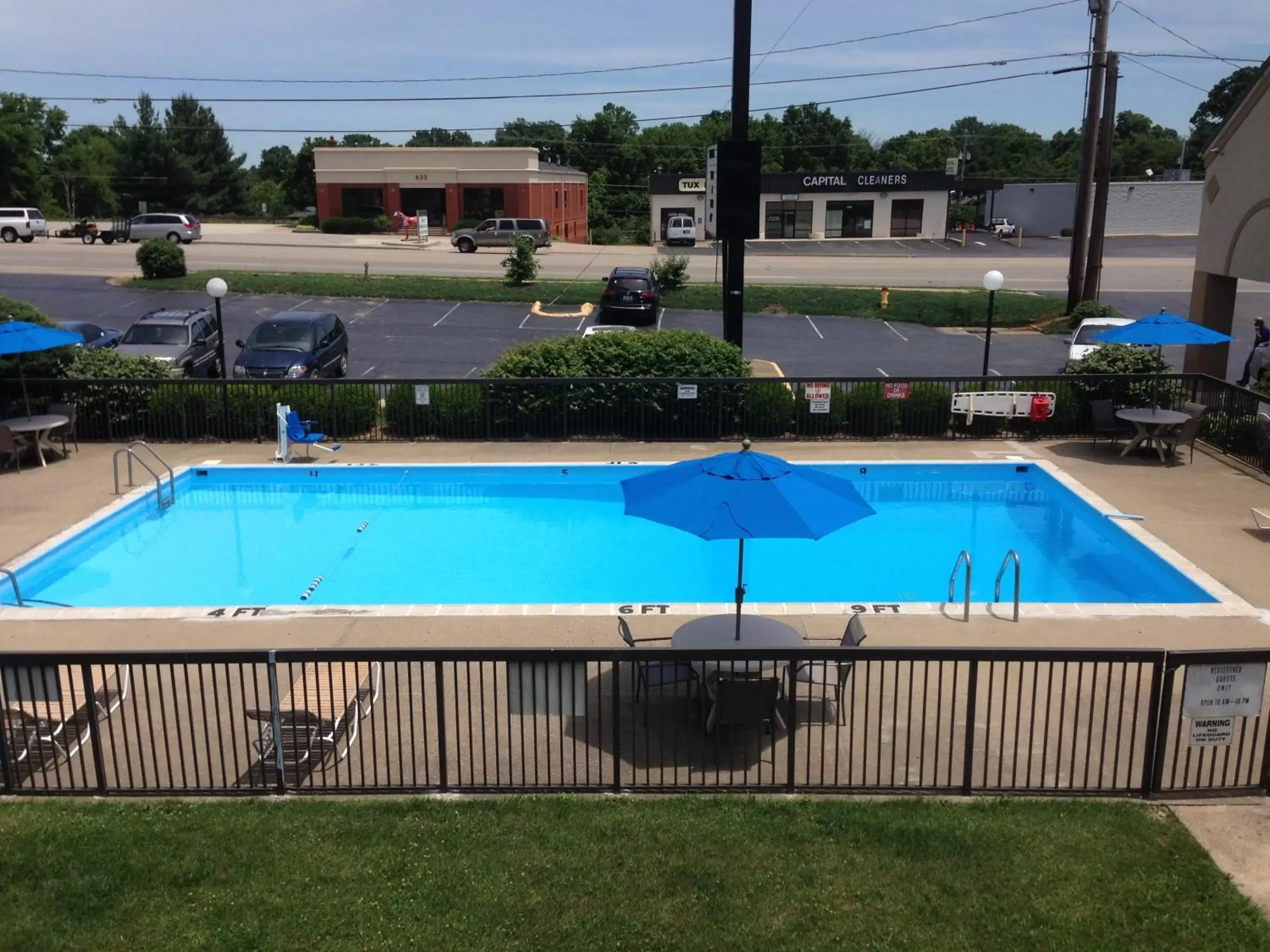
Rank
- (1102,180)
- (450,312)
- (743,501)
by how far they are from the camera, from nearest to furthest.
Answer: (743,501)
(1102,180)
(450,312)

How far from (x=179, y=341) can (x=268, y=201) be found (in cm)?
8882

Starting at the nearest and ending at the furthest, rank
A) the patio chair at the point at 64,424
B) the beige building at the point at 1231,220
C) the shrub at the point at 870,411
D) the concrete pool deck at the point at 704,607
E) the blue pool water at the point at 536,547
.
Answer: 1. the concrete pool deck at the point at 704,607
2. the blue pool water at the point at 536,547
3. the patio chair at the point at 64,424
4. the shrub at the point at 870,411
5. the beige building at the point at 1231,220

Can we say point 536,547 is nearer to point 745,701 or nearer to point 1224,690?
point 745,701

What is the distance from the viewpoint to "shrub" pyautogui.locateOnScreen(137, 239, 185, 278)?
1639 inches

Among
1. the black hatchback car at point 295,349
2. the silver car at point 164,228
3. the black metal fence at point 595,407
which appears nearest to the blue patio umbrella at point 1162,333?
the black metal fence at point 595,407

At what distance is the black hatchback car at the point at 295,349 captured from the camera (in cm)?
2217

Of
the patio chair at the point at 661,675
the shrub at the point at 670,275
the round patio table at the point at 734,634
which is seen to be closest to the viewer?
the patio chair at the point at 661,675

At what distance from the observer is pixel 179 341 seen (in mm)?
24047

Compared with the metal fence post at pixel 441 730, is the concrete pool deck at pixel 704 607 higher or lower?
lower

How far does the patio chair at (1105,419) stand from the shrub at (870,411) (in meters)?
3.14

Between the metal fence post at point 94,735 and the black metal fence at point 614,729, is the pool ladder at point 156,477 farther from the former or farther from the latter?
the metal fence post at point 94,735

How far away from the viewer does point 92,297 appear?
126 ft

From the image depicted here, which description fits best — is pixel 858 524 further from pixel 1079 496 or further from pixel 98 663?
pixel 98 663

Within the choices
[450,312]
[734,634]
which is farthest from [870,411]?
[450,312]
